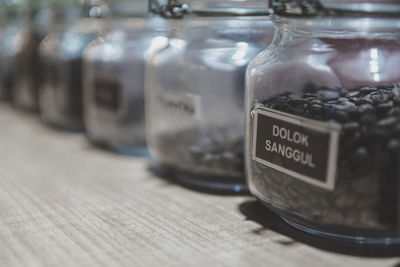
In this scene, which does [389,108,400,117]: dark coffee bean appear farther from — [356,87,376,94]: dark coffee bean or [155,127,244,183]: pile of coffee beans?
[155,127,244,183]: pile of coffee beans

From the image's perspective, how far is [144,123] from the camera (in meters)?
0.84

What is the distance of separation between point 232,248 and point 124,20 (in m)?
0.51

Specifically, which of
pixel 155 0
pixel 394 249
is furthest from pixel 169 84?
pixel 394 249

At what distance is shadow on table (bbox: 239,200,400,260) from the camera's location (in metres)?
0.47

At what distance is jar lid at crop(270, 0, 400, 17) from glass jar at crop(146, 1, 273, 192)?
0.45 ft

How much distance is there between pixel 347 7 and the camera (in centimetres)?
47

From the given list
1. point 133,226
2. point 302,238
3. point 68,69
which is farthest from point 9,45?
point 302,238

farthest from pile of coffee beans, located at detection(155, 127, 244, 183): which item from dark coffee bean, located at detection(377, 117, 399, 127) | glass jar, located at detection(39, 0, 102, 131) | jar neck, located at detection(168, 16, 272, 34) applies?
glass jar, located at detection(39, 0, 102, 131)

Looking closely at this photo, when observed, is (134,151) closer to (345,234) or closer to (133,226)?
(133,226)

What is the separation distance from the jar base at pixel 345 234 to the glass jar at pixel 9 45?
3.08 feet

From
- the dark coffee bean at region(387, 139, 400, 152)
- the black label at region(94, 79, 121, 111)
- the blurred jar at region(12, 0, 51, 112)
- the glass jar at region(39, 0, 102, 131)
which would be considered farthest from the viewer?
the blurred jar at region(12, 0, 51, 112)

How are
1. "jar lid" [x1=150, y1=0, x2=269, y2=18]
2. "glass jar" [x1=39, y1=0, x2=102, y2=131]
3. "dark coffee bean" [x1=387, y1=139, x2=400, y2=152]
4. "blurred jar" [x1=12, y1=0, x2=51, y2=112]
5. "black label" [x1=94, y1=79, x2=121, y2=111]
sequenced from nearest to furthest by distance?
"dark coffee bean" [x1=387, y1=139, x2=400, y2=152], "jar lid" [x1=150, y1=0, x2=269, y2=18], "black label" [x1=94, y1=79, x2=121, y2=111], "glass jar" [x1=39, y1=0, x2=102, y2=131], "blurred jar" [x1=12, y1=0, x2=51, y2=112]

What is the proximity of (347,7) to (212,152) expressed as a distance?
9.4 inches

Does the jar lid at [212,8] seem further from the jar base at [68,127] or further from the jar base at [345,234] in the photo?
the jar base at [68,127]
